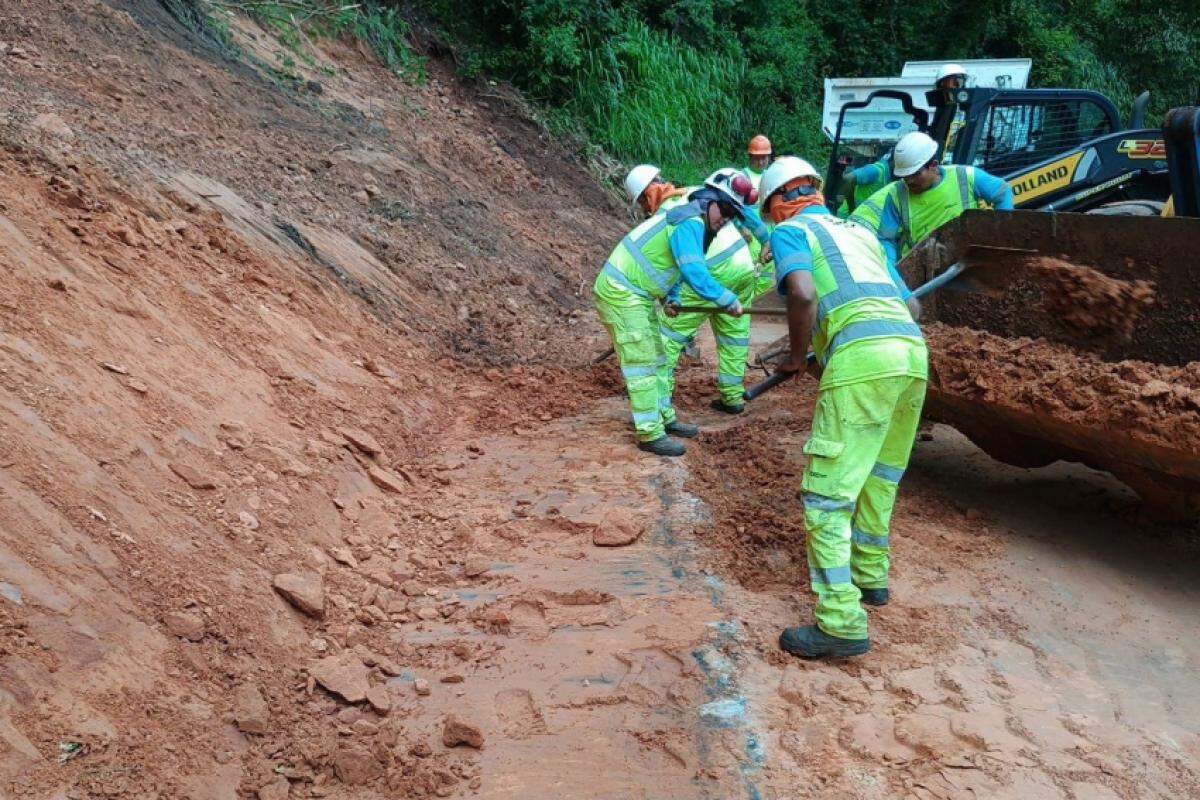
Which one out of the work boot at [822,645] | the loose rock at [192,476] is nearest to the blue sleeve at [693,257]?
the work boot at [822,645]

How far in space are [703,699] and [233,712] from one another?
150 cm

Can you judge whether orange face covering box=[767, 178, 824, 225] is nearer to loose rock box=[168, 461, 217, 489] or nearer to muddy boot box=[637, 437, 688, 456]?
muddy boot box=[637, 437, 688, 456]

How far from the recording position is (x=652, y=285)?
20.2 ft

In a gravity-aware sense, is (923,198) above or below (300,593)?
above

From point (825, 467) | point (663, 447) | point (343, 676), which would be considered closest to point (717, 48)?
point (663, 447)

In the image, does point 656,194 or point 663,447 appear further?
point 656,194

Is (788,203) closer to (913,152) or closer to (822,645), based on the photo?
(822,645)

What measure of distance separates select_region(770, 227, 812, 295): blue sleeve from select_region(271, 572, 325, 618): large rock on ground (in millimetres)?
2112

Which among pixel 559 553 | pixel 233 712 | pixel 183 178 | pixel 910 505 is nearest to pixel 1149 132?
pixel 910 505

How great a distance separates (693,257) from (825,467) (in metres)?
2.24

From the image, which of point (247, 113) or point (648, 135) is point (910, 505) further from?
point (648, 135)

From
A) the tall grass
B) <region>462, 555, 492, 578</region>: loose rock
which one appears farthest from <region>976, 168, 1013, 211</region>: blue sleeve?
the tall grass

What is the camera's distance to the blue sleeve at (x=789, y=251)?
3.98 m

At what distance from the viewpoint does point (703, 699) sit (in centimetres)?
Answer: 351
